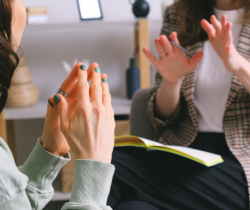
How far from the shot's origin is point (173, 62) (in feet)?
3.59

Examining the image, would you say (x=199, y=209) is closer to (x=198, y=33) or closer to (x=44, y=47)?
(x=198, y=33)

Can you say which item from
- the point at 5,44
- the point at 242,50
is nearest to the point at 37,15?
the point at 242,50

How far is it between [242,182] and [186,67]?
433mm

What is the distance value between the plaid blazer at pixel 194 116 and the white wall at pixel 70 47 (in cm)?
85

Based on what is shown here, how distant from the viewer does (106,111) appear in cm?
59

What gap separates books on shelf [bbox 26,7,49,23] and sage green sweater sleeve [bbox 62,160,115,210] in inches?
58.6

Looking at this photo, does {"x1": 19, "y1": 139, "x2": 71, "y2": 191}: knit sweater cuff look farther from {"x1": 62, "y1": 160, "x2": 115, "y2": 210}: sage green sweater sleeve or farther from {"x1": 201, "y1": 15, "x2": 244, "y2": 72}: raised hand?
{"x1": 201, "y1": 15, "x2": 244, "y2": 72}: raised hand

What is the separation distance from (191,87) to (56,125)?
587mm

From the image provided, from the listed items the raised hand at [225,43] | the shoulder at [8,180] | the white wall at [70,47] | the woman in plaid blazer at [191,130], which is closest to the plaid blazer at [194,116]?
the woman in plaid blazer at [191,130]

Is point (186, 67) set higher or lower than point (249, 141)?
higher

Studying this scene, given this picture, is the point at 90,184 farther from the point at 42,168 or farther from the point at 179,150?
the point at 179,150

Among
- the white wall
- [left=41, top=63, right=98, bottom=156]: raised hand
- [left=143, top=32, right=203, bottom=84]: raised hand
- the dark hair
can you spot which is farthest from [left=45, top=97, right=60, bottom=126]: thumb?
the white wall

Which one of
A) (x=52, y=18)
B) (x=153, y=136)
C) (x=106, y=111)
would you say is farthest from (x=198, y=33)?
(x=52, y=18)

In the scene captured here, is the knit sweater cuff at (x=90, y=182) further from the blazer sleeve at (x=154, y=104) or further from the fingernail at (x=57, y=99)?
the blazer sleeve at (x=154, y=104)
